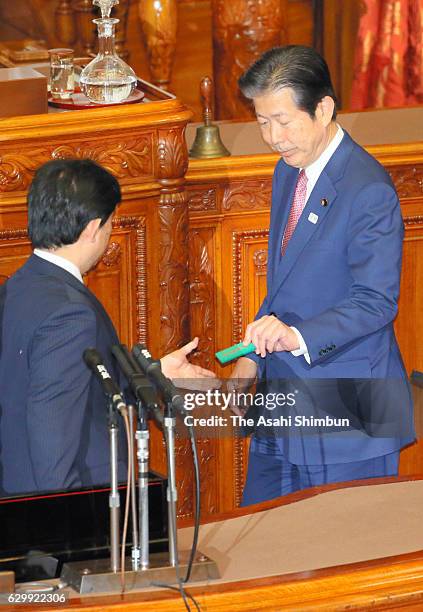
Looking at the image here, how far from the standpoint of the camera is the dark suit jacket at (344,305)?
278 cm

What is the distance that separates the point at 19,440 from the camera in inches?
96.8

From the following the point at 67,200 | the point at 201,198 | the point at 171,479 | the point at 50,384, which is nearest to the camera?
the point at 171,479

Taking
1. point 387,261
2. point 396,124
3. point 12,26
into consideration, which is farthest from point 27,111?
point 12,26

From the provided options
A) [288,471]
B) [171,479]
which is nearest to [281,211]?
[288,471]

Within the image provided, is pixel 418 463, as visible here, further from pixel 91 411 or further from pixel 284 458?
pixel 91 411

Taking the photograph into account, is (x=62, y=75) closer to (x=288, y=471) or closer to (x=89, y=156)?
(x=89, y=156)

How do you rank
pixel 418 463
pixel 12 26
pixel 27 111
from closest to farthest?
pixel 27 111
pixel 418 463
pixel 12 26

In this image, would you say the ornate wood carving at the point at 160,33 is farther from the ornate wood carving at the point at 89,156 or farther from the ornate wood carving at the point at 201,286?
the ornate wood carving at the point at 89,156

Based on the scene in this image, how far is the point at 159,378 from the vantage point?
2.08m

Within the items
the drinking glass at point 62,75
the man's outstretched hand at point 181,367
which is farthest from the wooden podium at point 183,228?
the man's outstretched hand at point 181,367

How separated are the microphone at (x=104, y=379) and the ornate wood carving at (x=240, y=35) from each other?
3738mm

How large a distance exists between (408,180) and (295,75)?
4.23ft

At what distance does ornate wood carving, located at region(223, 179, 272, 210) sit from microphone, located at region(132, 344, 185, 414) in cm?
174

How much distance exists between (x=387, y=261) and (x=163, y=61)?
3.08 meters
